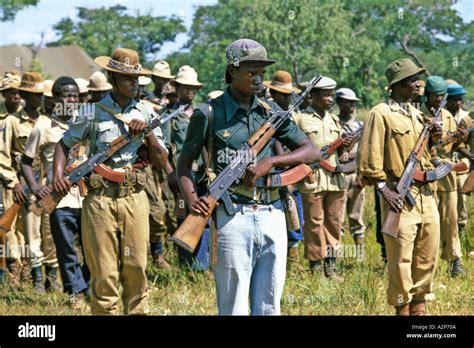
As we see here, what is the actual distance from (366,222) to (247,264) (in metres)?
7.94

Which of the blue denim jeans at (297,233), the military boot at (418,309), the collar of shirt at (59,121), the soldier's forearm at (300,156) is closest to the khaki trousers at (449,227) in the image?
the blue denim jeans at (297,233)

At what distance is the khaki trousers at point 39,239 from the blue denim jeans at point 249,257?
166 inches

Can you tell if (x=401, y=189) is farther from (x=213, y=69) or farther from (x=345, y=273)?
(x=213, y=69)

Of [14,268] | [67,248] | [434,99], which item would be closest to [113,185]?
[67,248]

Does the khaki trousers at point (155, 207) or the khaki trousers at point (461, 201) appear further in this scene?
the khaki trousers at point (461, 201)

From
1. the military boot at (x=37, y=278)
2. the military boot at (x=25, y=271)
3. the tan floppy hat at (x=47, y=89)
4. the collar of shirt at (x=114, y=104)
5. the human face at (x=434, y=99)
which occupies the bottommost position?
the military boot at (x=25, y=271)

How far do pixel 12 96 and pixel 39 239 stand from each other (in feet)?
5.49

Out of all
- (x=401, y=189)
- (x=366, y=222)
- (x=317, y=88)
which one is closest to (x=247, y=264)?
(x=401, y=189)

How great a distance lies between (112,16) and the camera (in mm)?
46438

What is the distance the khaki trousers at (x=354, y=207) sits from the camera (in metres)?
12.3

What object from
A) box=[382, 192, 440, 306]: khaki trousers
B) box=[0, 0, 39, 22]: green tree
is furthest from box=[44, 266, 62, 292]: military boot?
box=[0, 0, 39, 22]: green tree

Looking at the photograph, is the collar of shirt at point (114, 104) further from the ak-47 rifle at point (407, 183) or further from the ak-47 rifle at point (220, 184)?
the ak-47 rifle at point (407, 183)

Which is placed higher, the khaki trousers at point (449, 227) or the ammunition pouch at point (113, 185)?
the ammunition pouch at point (113, 185)

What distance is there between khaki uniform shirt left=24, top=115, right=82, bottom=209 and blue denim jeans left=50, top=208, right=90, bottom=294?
0.43ft
